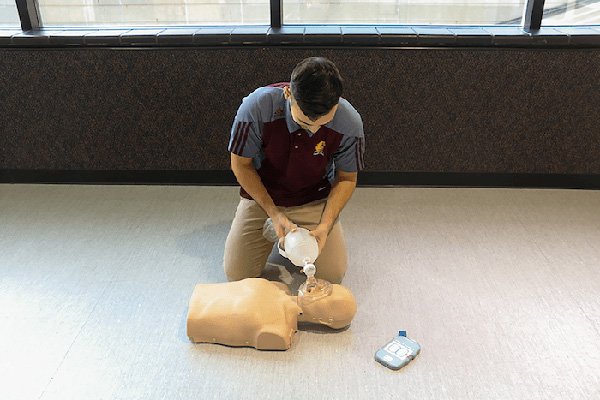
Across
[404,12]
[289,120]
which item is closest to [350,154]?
[289,120]

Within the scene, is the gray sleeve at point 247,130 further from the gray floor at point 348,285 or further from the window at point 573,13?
the window at point 573,13

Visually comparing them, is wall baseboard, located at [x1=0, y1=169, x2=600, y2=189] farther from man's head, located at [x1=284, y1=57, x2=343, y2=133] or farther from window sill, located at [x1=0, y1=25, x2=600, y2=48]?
man's head, located at [x1=284, y1=57, x2=343, y2=133]

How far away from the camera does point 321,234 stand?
1480mm

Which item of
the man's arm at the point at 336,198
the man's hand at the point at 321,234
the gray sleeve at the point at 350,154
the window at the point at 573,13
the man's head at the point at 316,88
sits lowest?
the man's hand at the point at 321,234

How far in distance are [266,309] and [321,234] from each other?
259 mm

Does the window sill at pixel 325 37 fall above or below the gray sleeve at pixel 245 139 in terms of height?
above

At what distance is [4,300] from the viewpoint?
5.05 feet

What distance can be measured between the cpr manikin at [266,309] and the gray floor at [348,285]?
0.04 meters

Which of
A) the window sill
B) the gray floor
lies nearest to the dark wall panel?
the window sill

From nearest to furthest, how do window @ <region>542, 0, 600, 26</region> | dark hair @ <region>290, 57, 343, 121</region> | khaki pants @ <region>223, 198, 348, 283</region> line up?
dark hair @ <region>290, 57, 343, 121</region>, khaki pants @ <region>223, 198, 348, 283</region>, window @ <region>542, 0, 600, 26</region>

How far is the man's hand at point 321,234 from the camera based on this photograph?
58.1 inches

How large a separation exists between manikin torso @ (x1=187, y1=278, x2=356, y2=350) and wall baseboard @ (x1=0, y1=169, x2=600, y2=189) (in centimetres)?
87

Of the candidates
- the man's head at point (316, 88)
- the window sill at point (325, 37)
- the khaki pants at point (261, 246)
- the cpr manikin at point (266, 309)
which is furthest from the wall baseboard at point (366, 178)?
the man's head at point (316, 88)

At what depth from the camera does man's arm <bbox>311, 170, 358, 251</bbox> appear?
1.50 m
